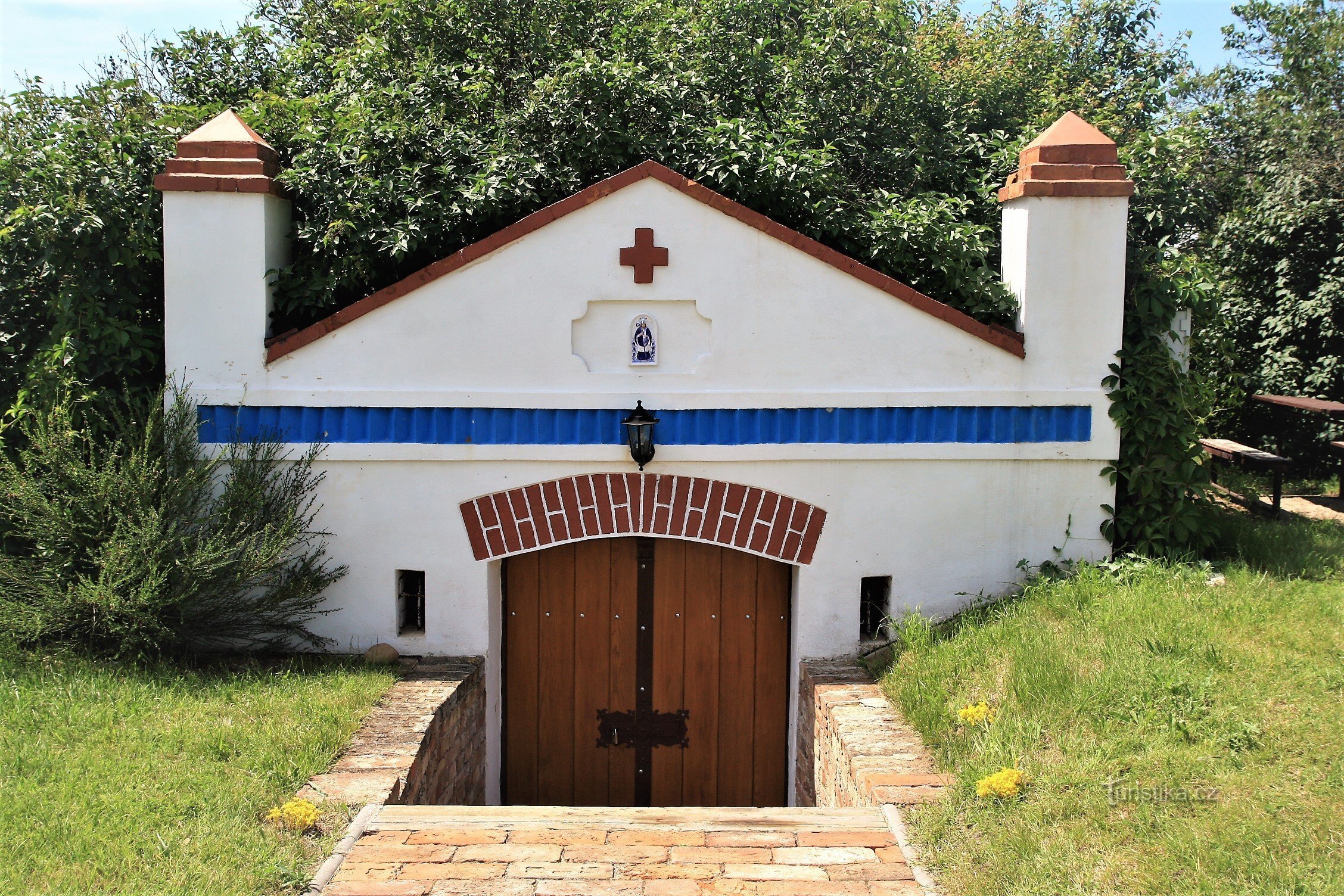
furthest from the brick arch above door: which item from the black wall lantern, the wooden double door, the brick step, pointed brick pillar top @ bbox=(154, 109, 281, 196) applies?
pointed brick pillar top @ bbox=(154, 109, 281, 196)

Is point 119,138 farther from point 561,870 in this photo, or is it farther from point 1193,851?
point 1193,851

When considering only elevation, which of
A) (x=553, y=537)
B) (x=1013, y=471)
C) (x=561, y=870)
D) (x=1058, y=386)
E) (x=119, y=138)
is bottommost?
(x=561, y=870)

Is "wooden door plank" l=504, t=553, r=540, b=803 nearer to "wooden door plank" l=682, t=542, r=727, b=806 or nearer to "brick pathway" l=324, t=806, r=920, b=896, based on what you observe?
"wooden door plank" l=682, t=542, r=727, b=806

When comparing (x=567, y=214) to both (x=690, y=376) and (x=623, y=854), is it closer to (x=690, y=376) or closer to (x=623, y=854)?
(x=690, y=376)

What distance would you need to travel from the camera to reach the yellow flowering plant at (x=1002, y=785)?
4500 millimetres

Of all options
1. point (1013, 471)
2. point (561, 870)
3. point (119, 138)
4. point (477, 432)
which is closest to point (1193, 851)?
point (561, 870)

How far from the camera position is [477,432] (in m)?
6.55

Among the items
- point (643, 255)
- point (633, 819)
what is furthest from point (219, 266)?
point (633, 819)

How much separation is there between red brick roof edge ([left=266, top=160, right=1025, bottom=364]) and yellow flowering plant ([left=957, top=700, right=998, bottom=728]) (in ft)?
8.01

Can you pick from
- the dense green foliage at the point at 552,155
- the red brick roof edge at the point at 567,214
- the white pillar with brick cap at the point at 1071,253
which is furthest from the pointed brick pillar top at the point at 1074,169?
the red brick roof edge at the point at 567,214

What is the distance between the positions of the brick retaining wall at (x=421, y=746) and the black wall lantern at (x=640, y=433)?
5.36 ft

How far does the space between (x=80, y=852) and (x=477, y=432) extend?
311 cm

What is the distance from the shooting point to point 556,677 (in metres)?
7.05

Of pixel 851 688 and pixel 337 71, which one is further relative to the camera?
pixel 337 71
